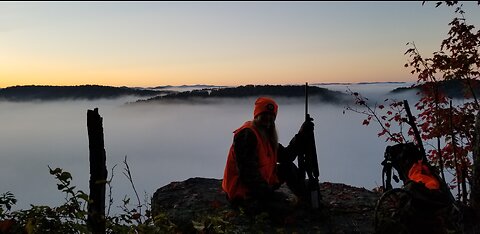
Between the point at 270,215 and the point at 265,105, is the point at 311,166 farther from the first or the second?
the point at 265,105

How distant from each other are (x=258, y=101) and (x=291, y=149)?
4.17ft

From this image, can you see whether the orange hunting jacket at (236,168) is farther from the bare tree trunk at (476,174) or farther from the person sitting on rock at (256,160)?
the bare tree trunk at (476,174)

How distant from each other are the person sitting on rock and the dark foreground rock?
10.4 inches

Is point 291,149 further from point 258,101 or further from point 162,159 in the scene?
point 162,159

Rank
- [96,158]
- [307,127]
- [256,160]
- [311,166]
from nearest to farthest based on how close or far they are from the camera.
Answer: [96,158]
[256,160]
[307,127]
[311,166]

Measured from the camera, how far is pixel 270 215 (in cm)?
649

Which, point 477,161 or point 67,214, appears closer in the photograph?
point 67,214

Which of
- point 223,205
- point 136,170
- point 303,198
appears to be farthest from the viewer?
point 136,170

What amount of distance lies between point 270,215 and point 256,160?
0.91 meters

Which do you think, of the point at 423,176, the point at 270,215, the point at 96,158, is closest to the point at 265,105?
the point at 270,215

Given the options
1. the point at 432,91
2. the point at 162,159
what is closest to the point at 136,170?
the point at 162,159

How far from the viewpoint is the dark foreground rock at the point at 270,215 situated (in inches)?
249

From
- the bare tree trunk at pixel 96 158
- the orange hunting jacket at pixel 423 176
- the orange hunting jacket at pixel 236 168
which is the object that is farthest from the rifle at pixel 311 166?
the bare tree trunk at pixel 96 158

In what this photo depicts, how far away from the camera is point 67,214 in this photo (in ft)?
12.7
